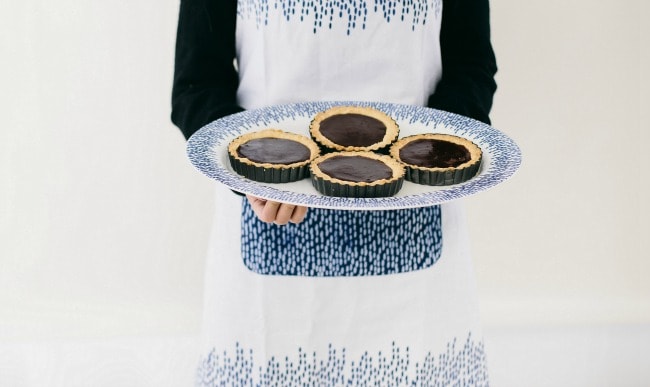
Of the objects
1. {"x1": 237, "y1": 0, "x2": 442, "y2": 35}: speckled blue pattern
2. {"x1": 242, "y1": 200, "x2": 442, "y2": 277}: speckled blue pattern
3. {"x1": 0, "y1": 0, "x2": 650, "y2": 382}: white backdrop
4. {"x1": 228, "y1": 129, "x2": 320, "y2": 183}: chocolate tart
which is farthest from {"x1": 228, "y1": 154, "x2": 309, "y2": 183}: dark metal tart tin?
{"x1": 0, "y1": 0, "x2": 650, "y2": 382}: white backdrop

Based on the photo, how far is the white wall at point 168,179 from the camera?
5.82 ft

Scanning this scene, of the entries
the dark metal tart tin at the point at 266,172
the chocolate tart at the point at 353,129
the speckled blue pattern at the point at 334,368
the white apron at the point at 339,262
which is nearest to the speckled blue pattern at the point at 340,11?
the white apron at the point at 339,262

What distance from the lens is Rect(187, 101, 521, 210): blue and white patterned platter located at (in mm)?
877

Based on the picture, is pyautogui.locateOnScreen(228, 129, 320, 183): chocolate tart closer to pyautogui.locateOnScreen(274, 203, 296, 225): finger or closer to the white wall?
pyautogui.locateOnScreen(274, 203, 296, 225): finger

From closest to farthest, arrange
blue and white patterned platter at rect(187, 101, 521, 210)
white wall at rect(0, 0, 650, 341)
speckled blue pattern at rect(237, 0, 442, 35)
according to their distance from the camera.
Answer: blue and white patterned platter at rect(187, 101, 521, 210) → speckled blue pattern at rect(237, 0, 442, 35) → white wall at rect(0, 0, 650, 341)

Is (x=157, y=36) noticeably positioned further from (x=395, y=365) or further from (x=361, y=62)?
(x=395, y=365)

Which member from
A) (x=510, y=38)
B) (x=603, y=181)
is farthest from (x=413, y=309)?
(x=603, y=181)

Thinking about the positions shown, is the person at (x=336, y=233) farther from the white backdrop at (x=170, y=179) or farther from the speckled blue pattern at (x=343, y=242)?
the white backdrop at (x=170, y=179)

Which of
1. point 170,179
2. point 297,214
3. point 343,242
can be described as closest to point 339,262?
point 343,242

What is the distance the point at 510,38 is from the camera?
1787 millimetres

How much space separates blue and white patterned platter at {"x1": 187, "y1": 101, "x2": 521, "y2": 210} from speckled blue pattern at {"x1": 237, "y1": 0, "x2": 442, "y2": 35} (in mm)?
113

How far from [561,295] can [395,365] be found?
1.00 metres

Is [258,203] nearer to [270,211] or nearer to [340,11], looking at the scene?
[270,211]

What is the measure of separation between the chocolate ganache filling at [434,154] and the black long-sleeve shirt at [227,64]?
12 centimetres
